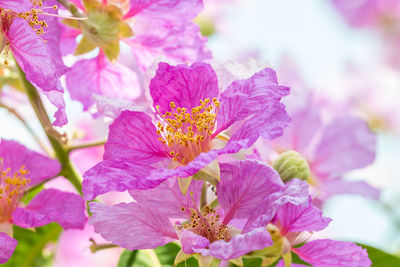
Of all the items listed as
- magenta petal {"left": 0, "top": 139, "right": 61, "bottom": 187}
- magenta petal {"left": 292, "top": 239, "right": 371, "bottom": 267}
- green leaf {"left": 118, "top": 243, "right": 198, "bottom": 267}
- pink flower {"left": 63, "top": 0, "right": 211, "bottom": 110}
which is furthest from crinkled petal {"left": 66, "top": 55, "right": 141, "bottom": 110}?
magenta petal {"left": 292, "top": 239, "right": 371, "bottom": 267}

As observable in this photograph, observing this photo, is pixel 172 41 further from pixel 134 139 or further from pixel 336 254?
pixel 336 254

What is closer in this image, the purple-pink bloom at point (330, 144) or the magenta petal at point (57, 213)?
the magenta petal at point (57, 213)

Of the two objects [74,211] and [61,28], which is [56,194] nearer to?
[74,211]

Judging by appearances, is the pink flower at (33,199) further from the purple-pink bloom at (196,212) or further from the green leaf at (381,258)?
the green leaf at (381,258)

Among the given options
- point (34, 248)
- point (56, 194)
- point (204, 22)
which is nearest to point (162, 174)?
point (56, 194)

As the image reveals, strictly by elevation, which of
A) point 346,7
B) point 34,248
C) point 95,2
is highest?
point 346,7

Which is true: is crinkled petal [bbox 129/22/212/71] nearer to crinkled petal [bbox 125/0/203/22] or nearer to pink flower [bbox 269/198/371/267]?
crinkled petal [bbox 125/0/203/22]

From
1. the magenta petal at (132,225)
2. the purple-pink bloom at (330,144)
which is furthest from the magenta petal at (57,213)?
the purple-pink bloom at (330,144)
